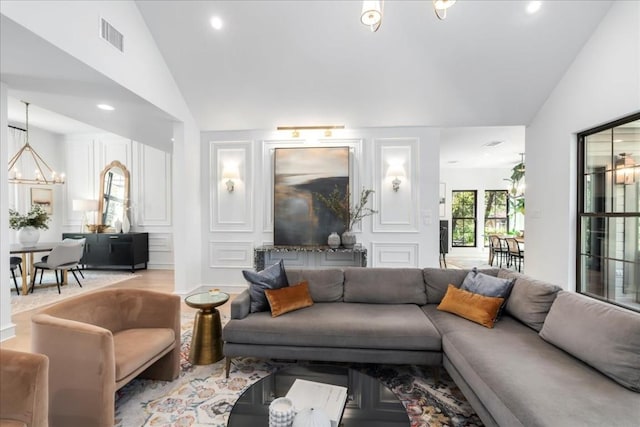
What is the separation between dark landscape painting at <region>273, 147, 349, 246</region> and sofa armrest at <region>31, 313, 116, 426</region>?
10.4 feet

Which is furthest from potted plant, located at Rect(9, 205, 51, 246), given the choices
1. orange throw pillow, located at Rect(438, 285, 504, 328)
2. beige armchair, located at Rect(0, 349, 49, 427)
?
orange throw pillow, located at Rect(438, 285, 504, 328)

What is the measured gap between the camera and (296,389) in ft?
5.08

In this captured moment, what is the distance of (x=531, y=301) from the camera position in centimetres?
223

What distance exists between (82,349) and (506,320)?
2856 mm

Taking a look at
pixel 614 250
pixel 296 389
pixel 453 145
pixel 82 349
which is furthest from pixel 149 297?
pixel 453 145

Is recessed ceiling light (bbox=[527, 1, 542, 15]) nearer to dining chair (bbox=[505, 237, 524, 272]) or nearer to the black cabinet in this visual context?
dining chair (bbox=[505, 237, 524, 272])

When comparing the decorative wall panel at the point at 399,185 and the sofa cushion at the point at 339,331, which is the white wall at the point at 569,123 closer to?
the decorative wall panel at the point at 399,185

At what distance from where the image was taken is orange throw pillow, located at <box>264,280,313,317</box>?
2490 millimetres

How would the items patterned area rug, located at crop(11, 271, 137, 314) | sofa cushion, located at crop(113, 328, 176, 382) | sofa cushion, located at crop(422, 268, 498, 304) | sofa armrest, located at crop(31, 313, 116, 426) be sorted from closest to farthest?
sofa armrest, located at crop(31, 313, 116, 426)
sofa cushion, located at crop(113, 328, 176, 382)
sofa cushion, located at crop(422, 268, 498, 304)
patterned area rug, located at crop(11, 271, 137, 314)

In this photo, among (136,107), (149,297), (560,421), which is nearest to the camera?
(560,421)

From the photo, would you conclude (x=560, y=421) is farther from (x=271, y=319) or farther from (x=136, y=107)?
(x=136, y=107)

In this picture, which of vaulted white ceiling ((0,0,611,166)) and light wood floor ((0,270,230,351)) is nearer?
light wood floor ((0,270,230,351))

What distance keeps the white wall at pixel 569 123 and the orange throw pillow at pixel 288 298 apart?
11.2 ft

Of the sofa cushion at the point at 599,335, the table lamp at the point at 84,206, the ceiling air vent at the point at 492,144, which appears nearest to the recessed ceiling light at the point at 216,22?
the sofa cushion at the point at 599,335
